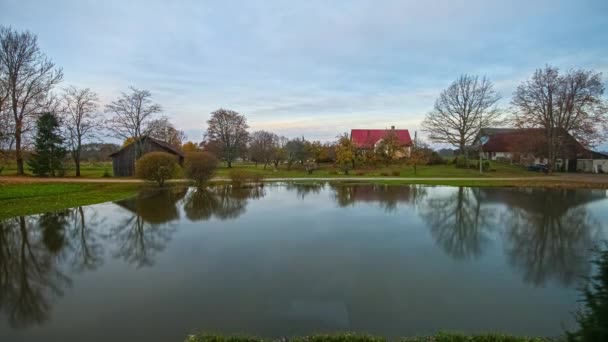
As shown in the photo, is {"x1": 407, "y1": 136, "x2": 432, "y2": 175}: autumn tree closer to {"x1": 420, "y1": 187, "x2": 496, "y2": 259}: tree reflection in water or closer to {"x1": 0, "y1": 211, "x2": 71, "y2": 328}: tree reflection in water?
{"x1": 420, "y1": 187, "x2": 496, "y2": 259}: tree reflection in water

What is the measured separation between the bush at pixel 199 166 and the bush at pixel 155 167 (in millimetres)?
1279

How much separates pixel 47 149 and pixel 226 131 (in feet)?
77.5

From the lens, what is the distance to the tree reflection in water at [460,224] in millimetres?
8766

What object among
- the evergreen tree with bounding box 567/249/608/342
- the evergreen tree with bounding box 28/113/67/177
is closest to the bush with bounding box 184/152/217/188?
the evergreen tree with bounding box 28/113/67/177

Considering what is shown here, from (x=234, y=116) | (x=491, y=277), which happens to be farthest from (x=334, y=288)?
(x=234, y=116)

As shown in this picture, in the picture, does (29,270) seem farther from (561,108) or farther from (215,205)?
(561,108)

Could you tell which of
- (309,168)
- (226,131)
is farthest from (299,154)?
(226,131)

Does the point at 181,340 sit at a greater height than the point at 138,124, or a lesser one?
lesser

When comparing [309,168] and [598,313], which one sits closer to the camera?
[598,313]

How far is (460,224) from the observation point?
1158 cm

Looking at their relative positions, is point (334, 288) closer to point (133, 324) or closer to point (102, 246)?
point (133, 324)

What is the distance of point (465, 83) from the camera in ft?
126

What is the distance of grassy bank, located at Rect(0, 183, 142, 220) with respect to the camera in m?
14.3

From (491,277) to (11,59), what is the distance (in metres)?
37.6
